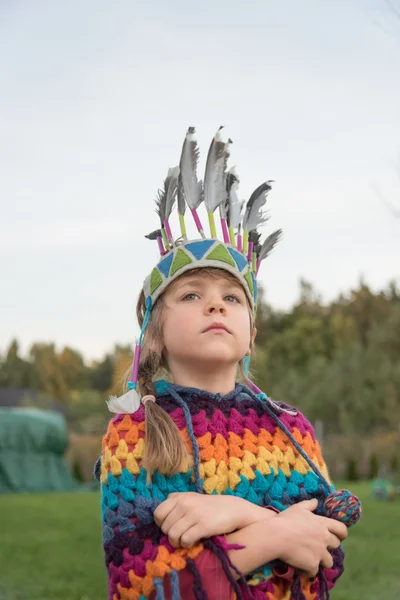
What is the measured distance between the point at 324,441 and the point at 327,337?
1288 cm

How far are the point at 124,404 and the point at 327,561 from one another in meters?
0.78

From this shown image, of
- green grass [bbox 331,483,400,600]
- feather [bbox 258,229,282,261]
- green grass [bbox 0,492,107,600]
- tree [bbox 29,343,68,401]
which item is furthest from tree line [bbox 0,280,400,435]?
feather [bbox 258,229,282,261]

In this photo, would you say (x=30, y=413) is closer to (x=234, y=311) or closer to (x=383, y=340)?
(x=383, y=340)

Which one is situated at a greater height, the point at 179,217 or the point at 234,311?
the point at 179,217

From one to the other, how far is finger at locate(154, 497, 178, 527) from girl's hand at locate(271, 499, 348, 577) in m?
0.30

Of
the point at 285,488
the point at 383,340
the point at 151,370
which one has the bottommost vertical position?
the point at 285,488

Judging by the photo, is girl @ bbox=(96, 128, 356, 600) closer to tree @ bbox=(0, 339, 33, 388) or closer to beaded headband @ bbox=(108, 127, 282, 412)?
beaded headband @ bbox=(108, 127, 282, 412)

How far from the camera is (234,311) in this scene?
2.67 m

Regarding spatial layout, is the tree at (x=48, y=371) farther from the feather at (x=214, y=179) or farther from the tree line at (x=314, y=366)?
the feather at (x=214, y=179)

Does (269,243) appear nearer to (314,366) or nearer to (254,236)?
(254,236)

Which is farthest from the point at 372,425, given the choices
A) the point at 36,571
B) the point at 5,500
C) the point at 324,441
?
the point at 36,571

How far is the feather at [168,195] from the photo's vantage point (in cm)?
290

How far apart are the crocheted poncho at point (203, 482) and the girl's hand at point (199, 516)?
0.05m

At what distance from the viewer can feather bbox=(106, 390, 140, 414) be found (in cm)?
257
